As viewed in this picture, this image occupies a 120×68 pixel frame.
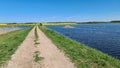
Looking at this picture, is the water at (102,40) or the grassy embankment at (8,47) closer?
the grassy embankment at (8,47)

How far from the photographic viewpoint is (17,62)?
16.0m

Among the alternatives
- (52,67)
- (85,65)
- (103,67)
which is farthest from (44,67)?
(103,67)

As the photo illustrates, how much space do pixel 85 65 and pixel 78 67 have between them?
35.3 inches

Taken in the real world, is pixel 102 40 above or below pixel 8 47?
below

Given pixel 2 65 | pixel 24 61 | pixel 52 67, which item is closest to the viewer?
pixel 52 67

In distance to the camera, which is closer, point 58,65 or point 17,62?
point 58,65

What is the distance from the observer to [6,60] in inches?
666

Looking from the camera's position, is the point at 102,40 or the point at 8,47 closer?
the point at 8,47

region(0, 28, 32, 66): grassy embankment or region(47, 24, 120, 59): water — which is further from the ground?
region(0, 28, 32, 66): grassy embankment

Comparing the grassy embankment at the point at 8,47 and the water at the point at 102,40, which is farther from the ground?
the grassy embankment at the point at 8,47

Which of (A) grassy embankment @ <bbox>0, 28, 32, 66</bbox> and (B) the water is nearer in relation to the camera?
(A) grassy embankment @ <bbox>0, 28, 32, 66</bbox>

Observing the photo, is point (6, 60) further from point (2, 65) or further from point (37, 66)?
point (37, 66)

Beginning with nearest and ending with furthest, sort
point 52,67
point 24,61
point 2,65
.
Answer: point 52,67
point 2,65
point 24,61

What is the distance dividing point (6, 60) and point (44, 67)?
420 centimetres
